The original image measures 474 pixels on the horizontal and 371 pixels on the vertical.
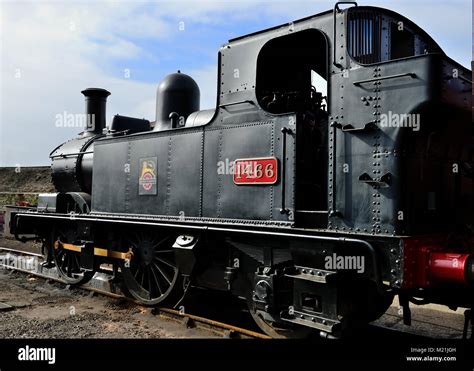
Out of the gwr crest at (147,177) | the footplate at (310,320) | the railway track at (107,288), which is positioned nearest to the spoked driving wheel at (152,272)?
the railway track at (107,288)

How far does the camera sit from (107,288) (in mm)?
8438

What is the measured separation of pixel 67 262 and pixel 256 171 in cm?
587

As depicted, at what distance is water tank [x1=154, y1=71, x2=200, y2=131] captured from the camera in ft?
25.2

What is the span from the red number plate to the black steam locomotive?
0.02 metres

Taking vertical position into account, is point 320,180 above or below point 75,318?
above

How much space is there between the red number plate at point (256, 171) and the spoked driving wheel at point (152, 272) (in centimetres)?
197

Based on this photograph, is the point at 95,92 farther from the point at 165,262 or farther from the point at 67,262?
the point at 165,262

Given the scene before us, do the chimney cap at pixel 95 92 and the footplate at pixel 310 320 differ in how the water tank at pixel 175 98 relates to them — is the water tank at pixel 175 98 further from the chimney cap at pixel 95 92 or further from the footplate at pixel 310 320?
the footplate at pixel 310 320

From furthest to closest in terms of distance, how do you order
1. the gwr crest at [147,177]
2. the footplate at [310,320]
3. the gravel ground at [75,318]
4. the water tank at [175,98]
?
the water tank at [175,98]
the gwr crest at [147,177]
the gravel ground at [75,318]
the footplate at [310,320]

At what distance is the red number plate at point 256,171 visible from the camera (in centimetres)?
509

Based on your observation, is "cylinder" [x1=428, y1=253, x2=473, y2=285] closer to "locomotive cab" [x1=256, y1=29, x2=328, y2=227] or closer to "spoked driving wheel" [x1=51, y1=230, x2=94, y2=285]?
"locomotive cab" [x1=256, y1=29, x2=328, y2=227]

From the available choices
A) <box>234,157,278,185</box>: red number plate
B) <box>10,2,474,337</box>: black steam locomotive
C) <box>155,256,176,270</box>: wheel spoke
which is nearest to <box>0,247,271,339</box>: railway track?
<box>10,2,474,337</box>: black steam locomotive

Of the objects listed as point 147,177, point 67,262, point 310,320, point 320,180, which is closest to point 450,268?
point 310,320

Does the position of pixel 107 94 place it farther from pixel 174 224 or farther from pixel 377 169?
pixel 377 169
